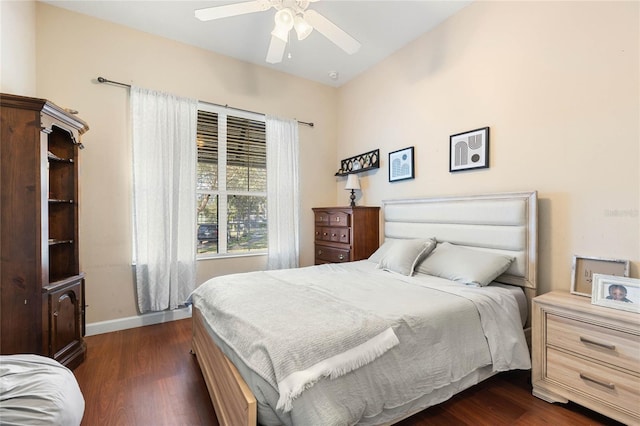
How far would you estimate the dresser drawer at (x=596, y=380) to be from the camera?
142cm

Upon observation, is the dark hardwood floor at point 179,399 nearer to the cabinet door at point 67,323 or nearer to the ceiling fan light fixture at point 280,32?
the cabinet door at point 67,323

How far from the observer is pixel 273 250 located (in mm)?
3574

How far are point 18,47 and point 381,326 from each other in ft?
10.8

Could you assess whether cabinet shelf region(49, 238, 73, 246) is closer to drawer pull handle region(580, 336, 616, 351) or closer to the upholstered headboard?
the upholstered headboard

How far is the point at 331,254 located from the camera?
11.7ft

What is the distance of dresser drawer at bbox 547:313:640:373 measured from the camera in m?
1.42

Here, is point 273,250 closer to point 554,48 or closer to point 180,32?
point 180,32

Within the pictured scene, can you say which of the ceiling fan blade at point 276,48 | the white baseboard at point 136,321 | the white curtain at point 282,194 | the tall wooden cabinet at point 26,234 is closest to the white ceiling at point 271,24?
the ceiling fan blade at point 276,48

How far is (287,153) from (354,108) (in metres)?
1.16

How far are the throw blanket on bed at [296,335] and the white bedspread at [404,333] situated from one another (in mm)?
Answer: 12

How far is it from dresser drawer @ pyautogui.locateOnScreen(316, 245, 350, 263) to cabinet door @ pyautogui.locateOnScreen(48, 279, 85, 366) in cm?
244

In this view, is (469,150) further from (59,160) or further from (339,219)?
(59,160)

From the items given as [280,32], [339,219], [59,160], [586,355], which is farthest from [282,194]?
[586,355]

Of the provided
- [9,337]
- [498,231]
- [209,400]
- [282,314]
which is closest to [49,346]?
[9,337]
